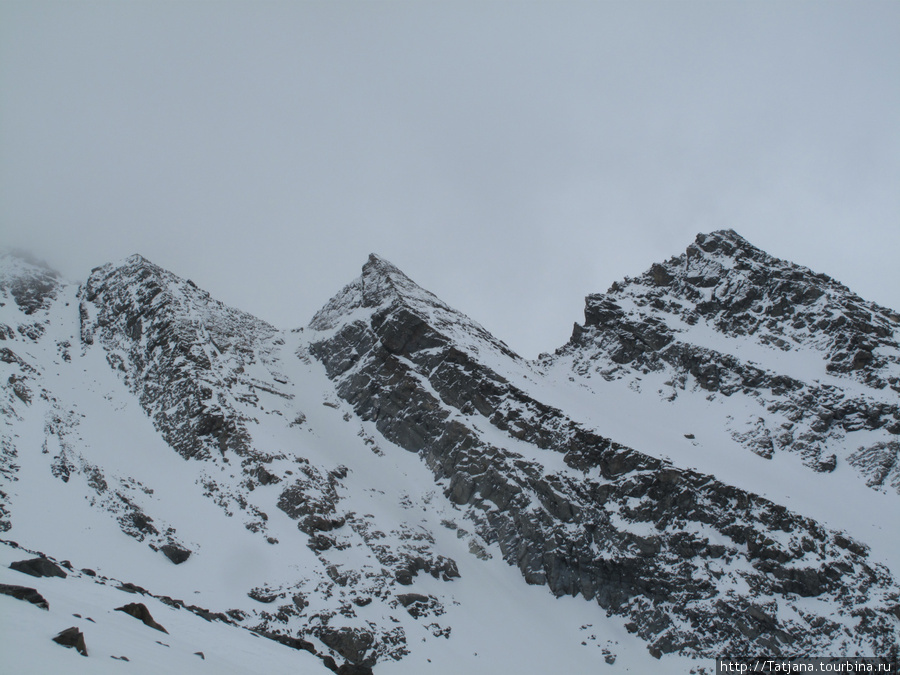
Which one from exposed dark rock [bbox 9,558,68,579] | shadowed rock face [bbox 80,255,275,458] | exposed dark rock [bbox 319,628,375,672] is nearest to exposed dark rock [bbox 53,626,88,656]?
exposed dark rock [bbox 9,558,68,579]

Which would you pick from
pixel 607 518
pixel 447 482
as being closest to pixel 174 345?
pixel 447 482

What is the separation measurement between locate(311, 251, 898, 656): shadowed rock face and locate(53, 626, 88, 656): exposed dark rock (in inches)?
1730

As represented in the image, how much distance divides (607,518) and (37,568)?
45093mm

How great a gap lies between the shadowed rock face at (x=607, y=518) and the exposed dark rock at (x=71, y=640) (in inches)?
1730

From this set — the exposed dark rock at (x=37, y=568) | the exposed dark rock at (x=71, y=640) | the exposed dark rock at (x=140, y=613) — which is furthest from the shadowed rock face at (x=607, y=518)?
the exposed dark rock at (x=71, y=640)

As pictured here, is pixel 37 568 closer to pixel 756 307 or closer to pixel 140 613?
pixel 140 613

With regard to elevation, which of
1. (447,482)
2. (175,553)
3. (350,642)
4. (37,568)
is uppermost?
(447,482)

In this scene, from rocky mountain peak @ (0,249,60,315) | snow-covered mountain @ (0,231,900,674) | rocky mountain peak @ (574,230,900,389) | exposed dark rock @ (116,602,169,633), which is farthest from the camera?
rocky mountain peak @ (0,249,60,315)

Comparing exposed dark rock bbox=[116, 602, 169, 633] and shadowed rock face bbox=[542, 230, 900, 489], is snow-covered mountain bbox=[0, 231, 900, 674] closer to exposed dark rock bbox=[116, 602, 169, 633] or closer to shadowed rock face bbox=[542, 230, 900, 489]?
exposed dark rock bbox=[116, 602, 169, 633]

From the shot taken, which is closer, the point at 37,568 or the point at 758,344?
the point at 37,568

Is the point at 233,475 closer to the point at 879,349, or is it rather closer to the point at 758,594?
the point at 758,594

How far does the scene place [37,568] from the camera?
22.5 metres

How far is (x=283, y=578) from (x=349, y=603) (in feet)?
18.4

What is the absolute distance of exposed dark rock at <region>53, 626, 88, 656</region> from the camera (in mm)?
13336
